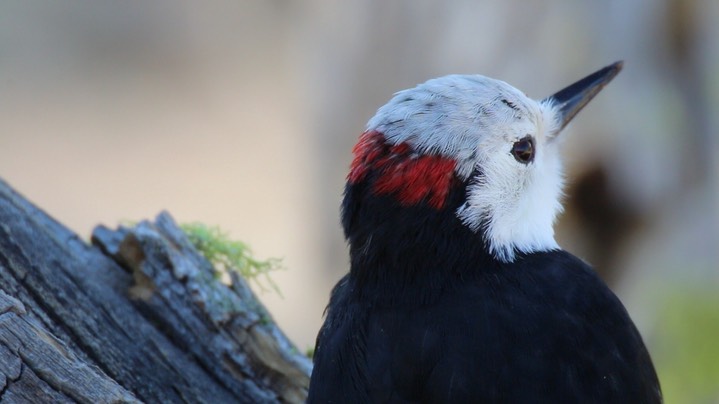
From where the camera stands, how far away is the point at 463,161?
8.66ft

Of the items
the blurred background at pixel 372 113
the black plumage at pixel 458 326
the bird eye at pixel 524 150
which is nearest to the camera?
the black plumage at pixel 458 326

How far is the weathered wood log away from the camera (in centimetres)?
287

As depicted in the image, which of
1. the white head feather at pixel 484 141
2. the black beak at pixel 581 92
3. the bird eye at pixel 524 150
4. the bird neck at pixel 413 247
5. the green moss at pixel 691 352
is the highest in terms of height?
the green moss at pixel 691 352

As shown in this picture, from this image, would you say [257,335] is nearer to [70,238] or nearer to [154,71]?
[70,238]

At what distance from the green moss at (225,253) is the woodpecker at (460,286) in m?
0.82

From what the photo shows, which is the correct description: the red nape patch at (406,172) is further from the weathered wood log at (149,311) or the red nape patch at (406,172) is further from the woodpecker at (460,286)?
the weathered wood log at (149,311)

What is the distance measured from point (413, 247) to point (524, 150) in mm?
508

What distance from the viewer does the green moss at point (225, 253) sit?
3574mm

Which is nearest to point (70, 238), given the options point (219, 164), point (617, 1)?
point (617, 1)

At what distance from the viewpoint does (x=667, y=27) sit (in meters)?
6.55

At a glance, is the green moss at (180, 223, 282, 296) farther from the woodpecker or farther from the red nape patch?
the red nape patch

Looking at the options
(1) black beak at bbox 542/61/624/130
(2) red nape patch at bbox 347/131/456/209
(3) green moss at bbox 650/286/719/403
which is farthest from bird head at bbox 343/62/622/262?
(3) green moss at bbox 650/286/719/403

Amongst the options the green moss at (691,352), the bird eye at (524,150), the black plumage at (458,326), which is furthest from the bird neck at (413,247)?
the green moss at (691,352)

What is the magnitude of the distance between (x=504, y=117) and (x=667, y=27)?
4.22 m
